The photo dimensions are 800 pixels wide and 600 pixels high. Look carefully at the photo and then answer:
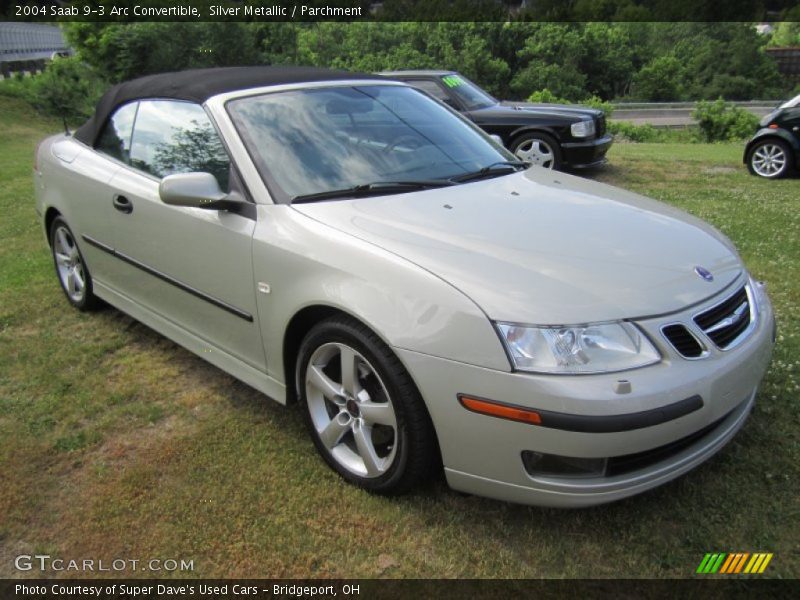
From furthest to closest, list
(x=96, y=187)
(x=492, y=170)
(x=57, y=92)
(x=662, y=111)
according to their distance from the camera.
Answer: (x=662, y=111)
(x=57, y=92)
(x=96, y=187)
(x=492, y=170)

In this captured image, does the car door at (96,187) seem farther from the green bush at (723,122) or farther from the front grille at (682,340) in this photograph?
the green bush at (723,122)

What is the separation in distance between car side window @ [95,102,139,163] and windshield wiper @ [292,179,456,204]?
1529 mm

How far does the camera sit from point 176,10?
82.4ft

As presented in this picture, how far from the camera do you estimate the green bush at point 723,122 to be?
76.6 ft

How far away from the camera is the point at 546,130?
9.05 metres

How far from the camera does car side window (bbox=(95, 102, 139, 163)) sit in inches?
148

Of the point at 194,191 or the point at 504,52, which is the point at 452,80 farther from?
the point at 504,52

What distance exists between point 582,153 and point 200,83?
267 inches

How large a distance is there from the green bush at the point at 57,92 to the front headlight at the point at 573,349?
60.8 ft

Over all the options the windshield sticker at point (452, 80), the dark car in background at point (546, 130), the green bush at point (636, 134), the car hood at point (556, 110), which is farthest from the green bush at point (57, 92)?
the green bush at point (636, 134)

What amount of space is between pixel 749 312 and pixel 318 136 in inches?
77.8

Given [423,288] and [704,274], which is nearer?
[423,288]

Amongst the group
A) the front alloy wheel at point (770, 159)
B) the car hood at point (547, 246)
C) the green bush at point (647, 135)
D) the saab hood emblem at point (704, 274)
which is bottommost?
the green bush at point (647, 135)

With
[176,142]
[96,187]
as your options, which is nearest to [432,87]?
[96,187]
